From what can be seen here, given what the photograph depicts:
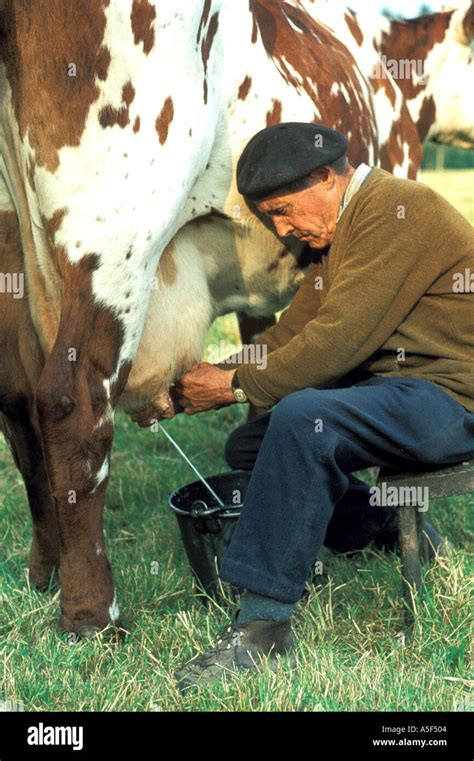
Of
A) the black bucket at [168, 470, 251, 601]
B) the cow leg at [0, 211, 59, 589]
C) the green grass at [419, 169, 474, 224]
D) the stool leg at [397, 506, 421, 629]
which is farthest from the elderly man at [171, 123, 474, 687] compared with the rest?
the green grass at [419, 169, 474, 224]

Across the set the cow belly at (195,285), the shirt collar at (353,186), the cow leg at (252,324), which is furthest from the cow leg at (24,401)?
the cow leg at (252,324)

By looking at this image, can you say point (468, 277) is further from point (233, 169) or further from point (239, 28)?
point (239, 28)

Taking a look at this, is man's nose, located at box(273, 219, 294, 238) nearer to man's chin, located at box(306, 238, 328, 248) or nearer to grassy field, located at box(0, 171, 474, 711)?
man's chin, located at box(306, 238, 328, 248)

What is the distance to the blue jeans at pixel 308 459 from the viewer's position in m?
3.09

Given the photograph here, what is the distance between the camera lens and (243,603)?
319 cm

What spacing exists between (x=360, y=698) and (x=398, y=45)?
3.35m

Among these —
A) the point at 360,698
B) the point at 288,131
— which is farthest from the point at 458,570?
the point at 288,131

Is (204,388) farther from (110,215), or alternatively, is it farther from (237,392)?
(110,215)

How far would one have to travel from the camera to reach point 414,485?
130 inches

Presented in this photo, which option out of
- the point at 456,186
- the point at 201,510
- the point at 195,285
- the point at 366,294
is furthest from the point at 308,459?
the point at 456,186

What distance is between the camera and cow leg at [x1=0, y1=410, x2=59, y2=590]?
3848mm

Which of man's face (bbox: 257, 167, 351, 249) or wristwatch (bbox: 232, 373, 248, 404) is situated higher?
man's face (bbox: 257, 167, 351, 249)

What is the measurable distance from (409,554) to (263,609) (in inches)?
20.4

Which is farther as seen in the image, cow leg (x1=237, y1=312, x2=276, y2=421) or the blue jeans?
cow leg (x1=237, y1=312, x2=276, y2=421)
